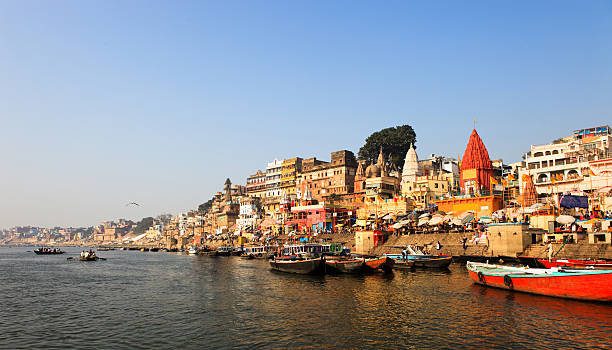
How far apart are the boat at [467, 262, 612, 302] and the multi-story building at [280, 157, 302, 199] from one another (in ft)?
275

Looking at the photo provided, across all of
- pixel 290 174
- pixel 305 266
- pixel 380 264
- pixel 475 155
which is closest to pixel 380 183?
pixel 475 155

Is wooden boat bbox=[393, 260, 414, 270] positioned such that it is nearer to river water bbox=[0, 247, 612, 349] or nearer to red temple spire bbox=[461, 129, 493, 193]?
river water bbox=[0, 247, 612, 349]

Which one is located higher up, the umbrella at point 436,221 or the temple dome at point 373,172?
the temple dome at point 373,172

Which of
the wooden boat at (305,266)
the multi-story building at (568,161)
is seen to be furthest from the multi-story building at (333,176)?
the wooden boat at (305,266)

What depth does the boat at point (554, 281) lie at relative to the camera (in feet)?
71.8

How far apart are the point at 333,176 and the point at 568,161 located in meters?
48.6

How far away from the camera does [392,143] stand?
101312 mm

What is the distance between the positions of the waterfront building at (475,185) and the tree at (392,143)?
29.5m

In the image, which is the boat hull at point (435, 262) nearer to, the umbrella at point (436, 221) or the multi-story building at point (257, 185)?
the umbrella at point (436, 221)

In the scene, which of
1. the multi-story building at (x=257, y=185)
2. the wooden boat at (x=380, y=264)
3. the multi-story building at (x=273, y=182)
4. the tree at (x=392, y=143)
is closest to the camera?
the wooden boat at (x=380, y=264)

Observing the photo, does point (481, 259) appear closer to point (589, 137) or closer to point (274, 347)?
point (274, 347)

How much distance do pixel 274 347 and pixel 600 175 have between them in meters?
55.7

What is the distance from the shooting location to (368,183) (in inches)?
3366

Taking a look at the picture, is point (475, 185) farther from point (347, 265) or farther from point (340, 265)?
point (340, 265)
